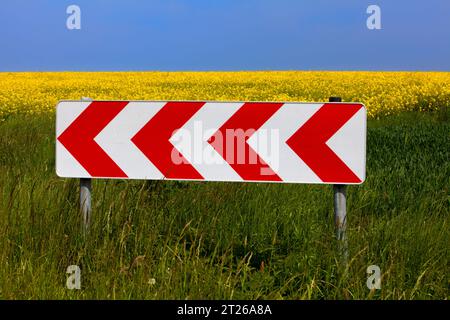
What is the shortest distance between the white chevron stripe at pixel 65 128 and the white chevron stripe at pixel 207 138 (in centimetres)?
66

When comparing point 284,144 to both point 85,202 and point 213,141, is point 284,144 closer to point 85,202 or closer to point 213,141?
point 213,141

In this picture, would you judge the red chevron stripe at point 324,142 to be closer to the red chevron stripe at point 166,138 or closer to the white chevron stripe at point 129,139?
the red chevron stripe at point 166,138

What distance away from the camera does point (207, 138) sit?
10.9ft

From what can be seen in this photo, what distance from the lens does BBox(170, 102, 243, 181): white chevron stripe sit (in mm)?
3309

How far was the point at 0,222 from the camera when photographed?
341 cm

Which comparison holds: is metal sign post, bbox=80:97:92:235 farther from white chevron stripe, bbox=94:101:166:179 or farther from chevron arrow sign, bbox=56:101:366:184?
white chevron stripe, bbox=94:101:166:179

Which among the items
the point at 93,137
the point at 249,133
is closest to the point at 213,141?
the point at 249,133
